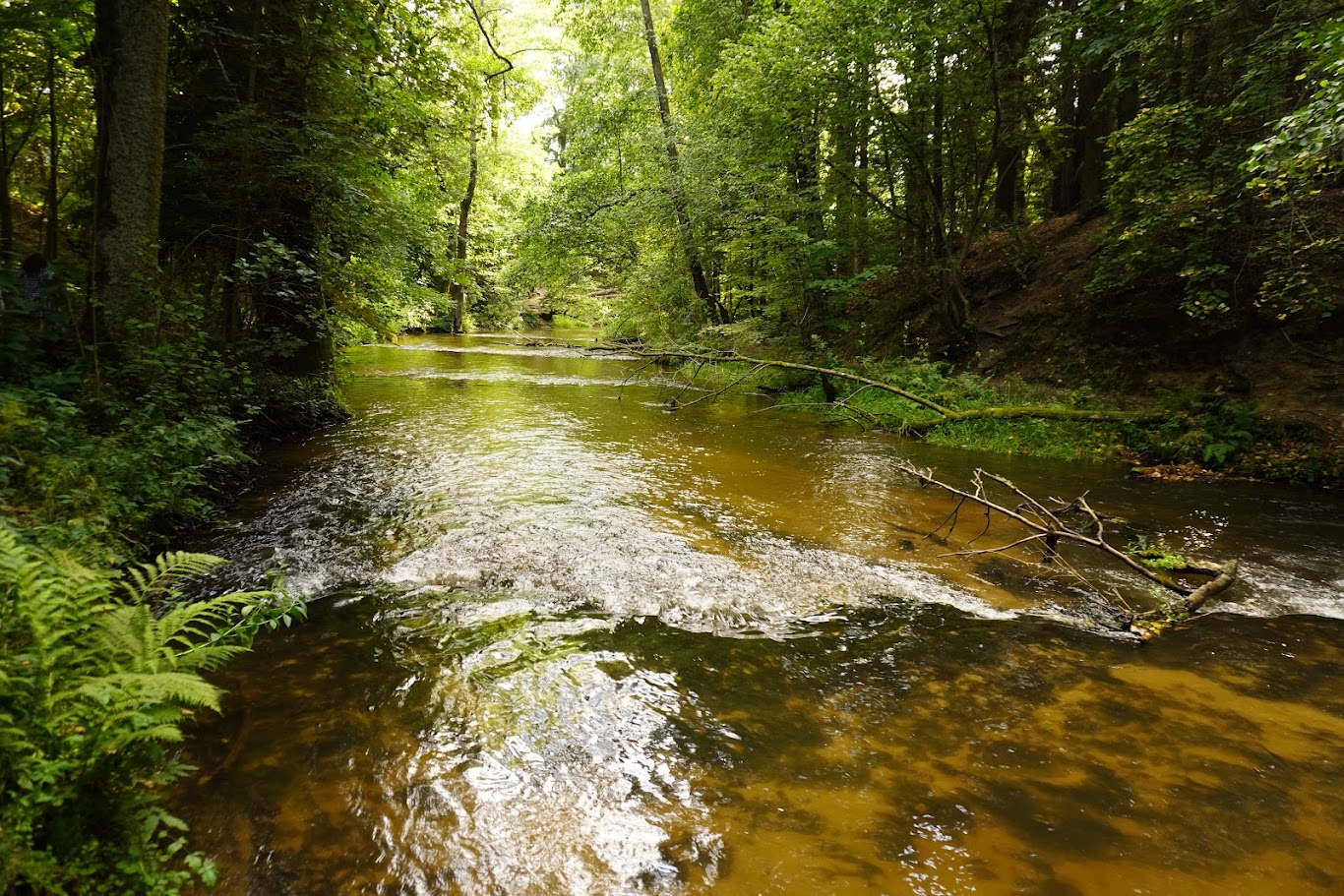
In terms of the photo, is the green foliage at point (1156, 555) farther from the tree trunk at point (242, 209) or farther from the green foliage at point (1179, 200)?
the tree trunk at point (242, 209)

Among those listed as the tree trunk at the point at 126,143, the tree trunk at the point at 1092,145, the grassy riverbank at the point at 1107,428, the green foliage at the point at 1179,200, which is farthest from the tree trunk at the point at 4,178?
the tree trunk at the point at 1092,145

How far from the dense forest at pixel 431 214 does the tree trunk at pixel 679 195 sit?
0.10 meters

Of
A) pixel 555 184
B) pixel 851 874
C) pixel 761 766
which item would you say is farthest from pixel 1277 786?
pixel 555 184

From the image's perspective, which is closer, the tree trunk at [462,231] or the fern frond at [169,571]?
the fern frond at [169,571]

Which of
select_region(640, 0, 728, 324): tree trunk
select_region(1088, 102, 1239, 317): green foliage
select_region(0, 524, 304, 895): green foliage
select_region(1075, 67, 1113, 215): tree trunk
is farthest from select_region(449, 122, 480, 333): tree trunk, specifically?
select_region(0, 524, 304, 895): green foliage

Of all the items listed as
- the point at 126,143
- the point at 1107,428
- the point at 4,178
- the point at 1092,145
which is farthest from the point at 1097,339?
the point at 4,178

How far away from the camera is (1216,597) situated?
4.62 meters

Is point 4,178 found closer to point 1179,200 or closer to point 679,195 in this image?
point 679,195

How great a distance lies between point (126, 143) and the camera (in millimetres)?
5348

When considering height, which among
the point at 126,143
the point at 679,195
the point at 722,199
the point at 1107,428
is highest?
the point at 679,195

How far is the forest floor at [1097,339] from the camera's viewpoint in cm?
824

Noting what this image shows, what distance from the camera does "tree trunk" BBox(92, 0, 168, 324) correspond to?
17.1 feet

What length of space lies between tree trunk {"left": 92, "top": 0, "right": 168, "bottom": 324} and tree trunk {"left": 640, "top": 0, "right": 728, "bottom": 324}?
39.2 feet

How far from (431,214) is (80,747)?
12.3 meters
